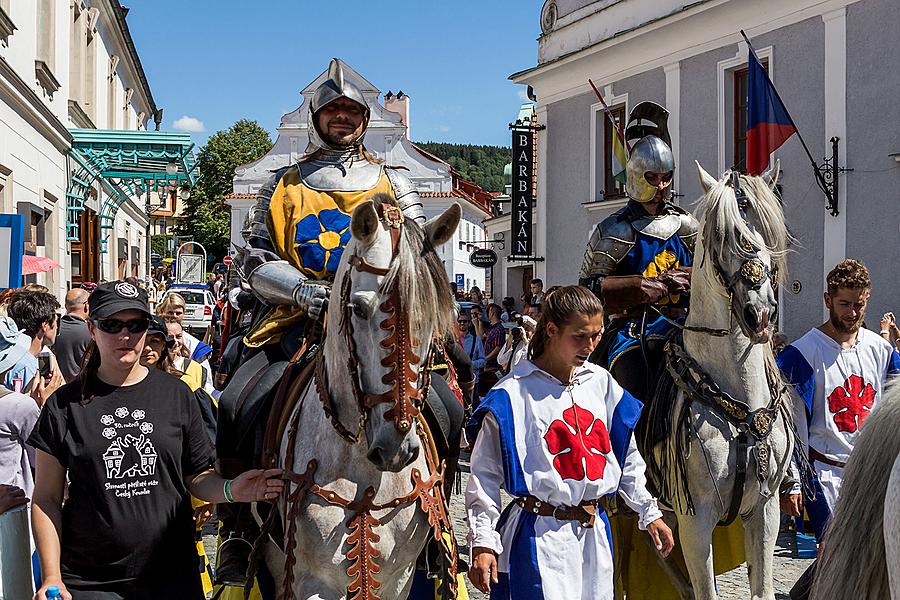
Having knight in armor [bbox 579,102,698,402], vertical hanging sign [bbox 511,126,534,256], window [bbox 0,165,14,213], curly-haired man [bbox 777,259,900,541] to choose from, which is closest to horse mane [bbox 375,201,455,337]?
knight in armor [bbox 579,102,698,402]

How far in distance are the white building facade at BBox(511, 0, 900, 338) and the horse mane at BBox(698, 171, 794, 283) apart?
850 centimetres

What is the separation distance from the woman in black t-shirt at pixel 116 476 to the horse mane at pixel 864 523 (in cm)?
232

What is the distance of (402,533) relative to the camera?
345 cm

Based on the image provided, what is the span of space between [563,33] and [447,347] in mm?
16778

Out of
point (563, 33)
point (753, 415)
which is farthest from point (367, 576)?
point (563, 33)

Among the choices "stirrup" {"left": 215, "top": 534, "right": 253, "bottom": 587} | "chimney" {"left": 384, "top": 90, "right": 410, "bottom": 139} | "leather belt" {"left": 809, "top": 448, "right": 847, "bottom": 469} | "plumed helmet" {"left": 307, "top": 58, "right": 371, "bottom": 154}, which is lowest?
"stirrup" {"left": 215, "top": 534, "right": 253, "bottom": 587}

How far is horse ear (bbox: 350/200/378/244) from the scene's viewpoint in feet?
10.5

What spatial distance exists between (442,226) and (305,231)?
99cm

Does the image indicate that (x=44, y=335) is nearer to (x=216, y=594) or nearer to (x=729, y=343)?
(x=216, y=594)

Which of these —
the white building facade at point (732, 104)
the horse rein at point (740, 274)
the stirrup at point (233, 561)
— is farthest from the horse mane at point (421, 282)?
the white building facade at point (732, 104)

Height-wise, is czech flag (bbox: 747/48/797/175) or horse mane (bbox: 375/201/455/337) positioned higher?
czech flag (bbox: 747/48/797/175)

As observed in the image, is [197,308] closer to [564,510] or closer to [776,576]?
[776,576]

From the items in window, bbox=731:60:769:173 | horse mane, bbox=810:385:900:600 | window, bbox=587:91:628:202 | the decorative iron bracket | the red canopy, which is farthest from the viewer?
window, bbox=587:91:628:202

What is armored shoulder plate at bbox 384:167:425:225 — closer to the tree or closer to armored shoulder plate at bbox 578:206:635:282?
armored shoulder plate at bbox 578:206:635:282
